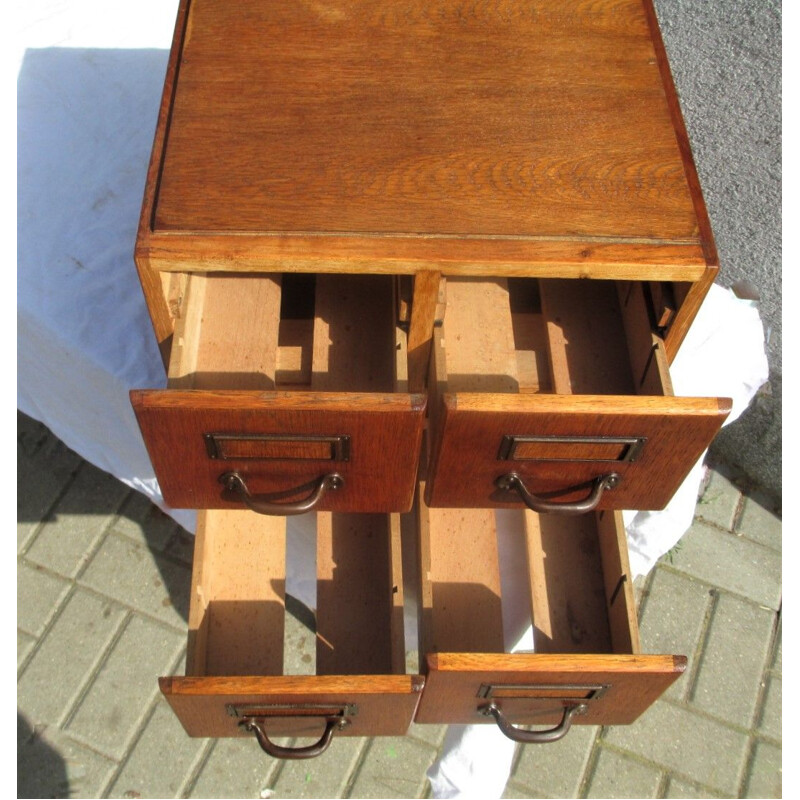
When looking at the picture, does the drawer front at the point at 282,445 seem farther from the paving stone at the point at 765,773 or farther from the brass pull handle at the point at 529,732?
the paving stone at the point at 765,773

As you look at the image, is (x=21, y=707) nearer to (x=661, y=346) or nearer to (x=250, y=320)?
(x=250, y=320)

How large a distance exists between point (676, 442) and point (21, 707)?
1.47 meters

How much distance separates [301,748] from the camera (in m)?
1.02

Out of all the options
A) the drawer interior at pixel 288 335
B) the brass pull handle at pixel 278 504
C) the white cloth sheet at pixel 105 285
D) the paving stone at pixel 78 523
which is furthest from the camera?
the paving stone at pixel 78 523

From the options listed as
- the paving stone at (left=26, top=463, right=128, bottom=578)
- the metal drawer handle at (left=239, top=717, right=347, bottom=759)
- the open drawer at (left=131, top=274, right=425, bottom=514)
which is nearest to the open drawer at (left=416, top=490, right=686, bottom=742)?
the metal drawer handle at (left=239, top=717, right=347, bottom=759)

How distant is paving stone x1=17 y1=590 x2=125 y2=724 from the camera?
5.39 feet

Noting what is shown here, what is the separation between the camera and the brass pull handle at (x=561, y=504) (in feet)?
3.16

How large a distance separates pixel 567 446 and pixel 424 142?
1.41 feet

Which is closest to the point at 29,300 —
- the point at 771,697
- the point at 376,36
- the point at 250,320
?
the point at 250,320

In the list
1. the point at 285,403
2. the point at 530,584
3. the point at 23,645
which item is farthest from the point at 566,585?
the point at 23,645

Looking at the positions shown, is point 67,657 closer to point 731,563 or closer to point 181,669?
point 181,669

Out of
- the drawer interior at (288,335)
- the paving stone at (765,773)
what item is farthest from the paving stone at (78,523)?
the paving stone at (765,773)

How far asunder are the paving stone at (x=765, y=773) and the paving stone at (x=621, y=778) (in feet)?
0.64

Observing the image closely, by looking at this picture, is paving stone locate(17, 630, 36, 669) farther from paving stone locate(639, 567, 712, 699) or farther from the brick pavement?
paving stone locate(639, 567, 712, 699)
